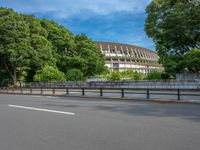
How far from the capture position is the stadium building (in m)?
139

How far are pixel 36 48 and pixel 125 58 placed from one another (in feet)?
317

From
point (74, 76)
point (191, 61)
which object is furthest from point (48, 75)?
point (191, 61)

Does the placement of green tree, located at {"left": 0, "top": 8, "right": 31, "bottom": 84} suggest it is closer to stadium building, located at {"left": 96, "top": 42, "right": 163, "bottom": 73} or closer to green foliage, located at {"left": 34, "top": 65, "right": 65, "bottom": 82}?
green foliage, located at {"left": 34, "top": 65, "right": 65, "bottom": 82}

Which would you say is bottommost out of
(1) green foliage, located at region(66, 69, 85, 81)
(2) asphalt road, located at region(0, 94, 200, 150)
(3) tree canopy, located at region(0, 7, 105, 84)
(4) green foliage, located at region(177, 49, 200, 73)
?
(2) asphalt road, located at region(0, 94, 200, 150)

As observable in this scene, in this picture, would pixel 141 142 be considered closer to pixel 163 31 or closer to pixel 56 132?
pixel 56 132

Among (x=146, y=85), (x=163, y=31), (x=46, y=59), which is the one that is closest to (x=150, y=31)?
(x=163, y=31)

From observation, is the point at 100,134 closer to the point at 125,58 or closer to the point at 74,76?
the point at 74,76

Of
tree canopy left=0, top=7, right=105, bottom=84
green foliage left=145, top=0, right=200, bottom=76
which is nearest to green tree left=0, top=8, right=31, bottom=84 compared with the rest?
tree canopy left=0, top=7, right=105, bottom=84

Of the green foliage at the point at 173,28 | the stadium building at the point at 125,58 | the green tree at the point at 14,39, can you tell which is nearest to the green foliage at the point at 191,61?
the green foliage at the point at 173,28

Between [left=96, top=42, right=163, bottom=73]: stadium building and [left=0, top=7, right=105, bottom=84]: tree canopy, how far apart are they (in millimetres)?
68641

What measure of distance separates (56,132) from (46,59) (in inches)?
1726

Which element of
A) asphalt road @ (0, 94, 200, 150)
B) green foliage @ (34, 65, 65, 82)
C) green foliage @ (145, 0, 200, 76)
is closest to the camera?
asphalt road @ (0, 94, 200, 150)

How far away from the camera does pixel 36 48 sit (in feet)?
162

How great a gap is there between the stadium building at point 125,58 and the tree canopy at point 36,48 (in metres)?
68.6
